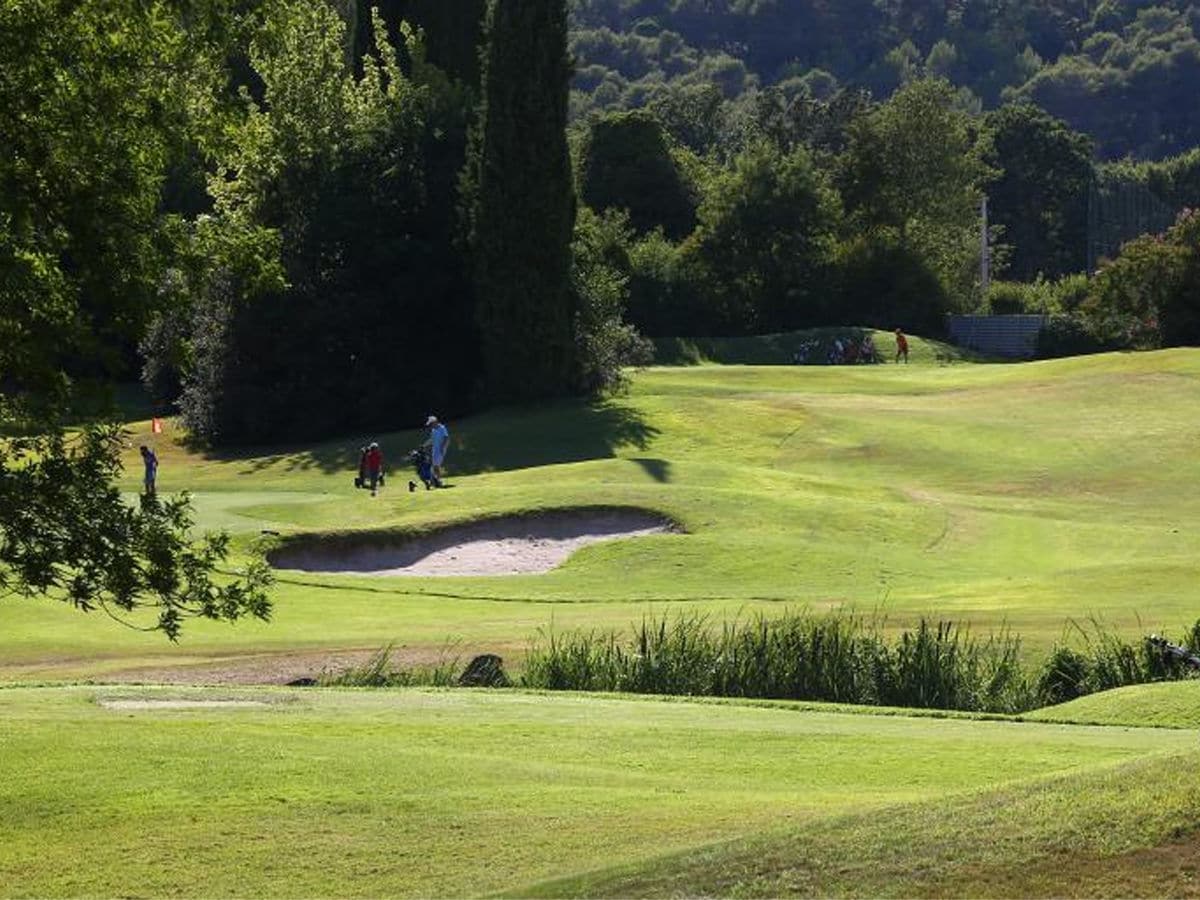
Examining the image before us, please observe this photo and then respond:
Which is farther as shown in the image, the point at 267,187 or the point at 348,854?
the point at 267,187

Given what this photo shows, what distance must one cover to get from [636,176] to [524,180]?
41670 mm

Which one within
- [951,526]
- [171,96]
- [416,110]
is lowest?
[951,526]

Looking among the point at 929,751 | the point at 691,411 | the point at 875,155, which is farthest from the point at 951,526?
the point at 875,155

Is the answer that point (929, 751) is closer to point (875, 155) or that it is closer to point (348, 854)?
point (348, 854)

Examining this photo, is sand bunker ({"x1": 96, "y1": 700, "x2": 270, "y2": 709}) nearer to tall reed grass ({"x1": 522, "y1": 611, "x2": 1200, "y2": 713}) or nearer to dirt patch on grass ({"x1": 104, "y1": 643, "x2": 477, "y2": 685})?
dirt patch on grass ({"x1": 104, "y1": 643, "x2": 477, "y2": 685})

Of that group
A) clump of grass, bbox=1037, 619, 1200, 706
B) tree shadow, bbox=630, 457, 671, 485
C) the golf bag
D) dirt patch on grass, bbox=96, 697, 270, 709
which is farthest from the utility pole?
dirt patch on grass, bbox=96, 697, 270, 709

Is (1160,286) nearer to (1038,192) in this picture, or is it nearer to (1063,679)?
(1063,679)

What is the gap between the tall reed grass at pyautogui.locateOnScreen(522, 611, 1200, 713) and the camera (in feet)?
75.3

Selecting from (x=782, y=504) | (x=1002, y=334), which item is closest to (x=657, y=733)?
(x=782, y=504)

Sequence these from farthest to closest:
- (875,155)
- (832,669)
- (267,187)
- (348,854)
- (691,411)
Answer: (875,155)
(267,187)
(691,411)
(832,669)
(348,854)

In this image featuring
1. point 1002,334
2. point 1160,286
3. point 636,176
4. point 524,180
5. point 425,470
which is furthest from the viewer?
point 636,176

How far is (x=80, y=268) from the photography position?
14.3m

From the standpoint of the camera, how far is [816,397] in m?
62.7

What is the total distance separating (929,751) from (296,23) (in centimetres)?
714
